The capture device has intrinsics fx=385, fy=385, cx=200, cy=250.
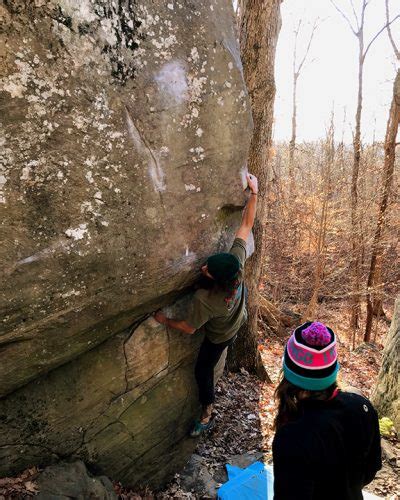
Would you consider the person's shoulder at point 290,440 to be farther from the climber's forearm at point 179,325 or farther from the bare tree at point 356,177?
the bare tree at point 356,177

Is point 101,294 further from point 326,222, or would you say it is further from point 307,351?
point 326,222

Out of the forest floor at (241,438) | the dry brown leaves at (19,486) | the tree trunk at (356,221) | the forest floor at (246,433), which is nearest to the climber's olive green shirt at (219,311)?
the forest floor at (246,433)

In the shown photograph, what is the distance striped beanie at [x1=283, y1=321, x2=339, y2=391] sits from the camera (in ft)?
6.33

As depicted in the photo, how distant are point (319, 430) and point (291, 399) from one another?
0.20 m

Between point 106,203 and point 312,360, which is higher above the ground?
point 106,203

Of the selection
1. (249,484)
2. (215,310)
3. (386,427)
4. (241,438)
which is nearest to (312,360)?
(215,310)

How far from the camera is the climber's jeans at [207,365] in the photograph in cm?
397

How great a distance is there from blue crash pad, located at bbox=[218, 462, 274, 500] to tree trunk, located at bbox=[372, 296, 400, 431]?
1.91 meters

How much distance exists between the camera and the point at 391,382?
518 centimetres

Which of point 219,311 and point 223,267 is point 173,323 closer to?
point 219,311

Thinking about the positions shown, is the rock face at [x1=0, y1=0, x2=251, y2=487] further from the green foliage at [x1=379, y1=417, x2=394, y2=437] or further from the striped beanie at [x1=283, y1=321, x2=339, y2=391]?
the green foliage at [x1=379, y1=417, x2=394, y2=437]

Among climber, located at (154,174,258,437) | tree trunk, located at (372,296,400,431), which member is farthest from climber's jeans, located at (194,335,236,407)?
tree trunk, located at (372,296,400,431)


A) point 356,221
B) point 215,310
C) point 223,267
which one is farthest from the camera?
point 356,221

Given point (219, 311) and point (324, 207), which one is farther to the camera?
point (324, 207)
